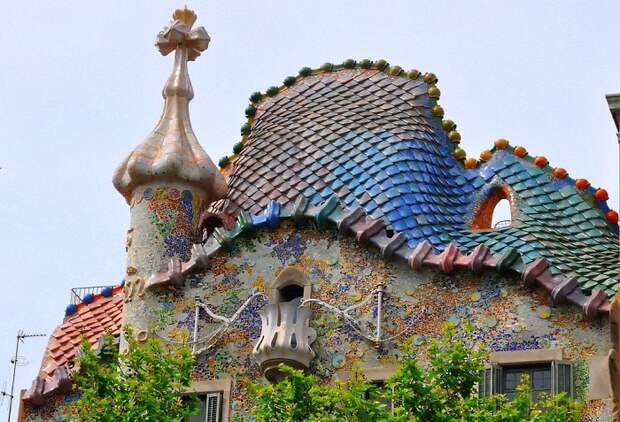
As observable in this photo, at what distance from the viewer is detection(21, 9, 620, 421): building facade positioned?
26.8 meters

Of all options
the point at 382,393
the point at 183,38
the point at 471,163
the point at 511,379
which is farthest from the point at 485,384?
the point at 183,38

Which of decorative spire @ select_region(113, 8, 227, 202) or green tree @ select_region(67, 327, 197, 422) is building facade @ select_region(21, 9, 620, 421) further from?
green tree @ select_region(67, 327, 197, 422)

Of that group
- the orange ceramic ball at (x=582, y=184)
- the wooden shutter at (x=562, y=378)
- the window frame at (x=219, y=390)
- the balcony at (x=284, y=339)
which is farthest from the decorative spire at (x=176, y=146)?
the wooden shutter at (x=562, y=378)

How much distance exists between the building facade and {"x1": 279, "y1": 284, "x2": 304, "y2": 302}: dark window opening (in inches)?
0.9

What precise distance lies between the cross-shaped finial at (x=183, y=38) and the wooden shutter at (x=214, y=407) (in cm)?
485

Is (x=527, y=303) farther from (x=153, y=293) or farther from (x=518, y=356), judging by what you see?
(x=153, y=293)

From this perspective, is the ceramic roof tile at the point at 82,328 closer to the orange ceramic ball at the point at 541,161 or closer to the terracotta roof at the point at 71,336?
the terracotta roof at the point at 71,336

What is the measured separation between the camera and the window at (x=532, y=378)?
86.0 ft

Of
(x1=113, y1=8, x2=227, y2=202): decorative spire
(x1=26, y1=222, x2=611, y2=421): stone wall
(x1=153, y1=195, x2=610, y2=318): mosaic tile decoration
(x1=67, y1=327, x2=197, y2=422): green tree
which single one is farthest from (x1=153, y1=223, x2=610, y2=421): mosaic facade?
(x1=67, y1=327, x2=197, y2=422): green tree

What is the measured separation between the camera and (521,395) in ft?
79.6

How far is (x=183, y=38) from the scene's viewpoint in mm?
30156

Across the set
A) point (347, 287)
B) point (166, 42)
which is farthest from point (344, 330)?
point (166, 42)

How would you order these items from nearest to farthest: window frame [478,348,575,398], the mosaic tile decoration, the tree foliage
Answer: the tree foliage
window frame [478,348,575,398]
the mosaic tile decoration

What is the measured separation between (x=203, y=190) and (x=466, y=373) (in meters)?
5.47
